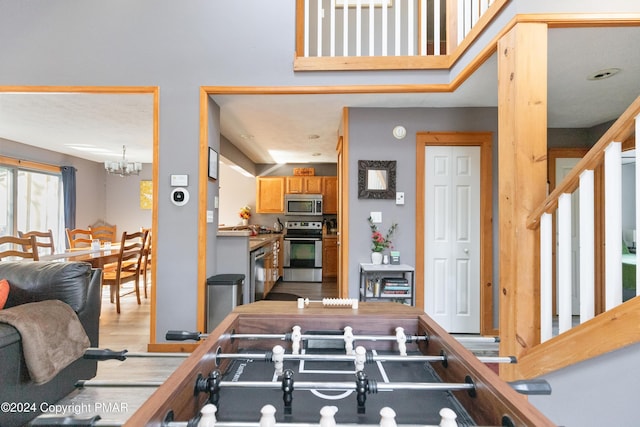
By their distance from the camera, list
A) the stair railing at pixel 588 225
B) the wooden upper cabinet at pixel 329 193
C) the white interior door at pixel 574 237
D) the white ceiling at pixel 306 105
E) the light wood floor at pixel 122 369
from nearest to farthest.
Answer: the stair railing at pixel 588 225, the light wood floor at pixel 122 369, the white ceiling at pixel 306 105, the white interior door at pixel 574 237, the wooden upper cabinet at pixel 329 193

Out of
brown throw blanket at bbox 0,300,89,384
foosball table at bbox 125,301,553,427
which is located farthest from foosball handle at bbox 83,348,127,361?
brown throw blanket at bbox 0,300,89,384

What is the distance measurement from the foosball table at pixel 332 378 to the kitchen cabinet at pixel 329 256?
443 centimetres

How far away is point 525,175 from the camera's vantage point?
1.74m

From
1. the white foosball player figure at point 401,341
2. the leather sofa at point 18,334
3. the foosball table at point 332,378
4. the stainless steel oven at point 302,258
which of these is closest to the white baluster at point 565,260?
the foosball table at point 332,378

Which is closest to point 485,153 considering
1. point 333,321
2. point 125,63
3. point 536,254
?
point 536,254

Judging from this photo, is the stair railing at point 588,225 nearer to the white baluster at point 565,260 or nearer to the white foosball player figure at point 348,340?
the white baluster at point 565,260

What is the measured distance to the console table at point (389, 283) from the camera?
2816 mm

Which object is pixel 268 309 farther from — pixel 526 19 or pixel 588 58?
pixel 588 58

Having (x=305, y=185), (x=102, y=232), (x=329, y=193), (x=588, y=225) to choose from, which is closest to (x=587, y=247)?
(x=588, y=225)

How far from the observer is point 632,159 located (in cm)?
314

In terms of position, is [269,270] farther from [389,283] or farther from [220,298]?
[389,283]

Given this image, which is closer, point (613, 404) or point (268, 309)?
point (268, 309)

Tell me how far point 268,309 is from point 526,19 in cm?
214

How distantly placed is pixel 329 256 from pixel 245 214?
2001mm
